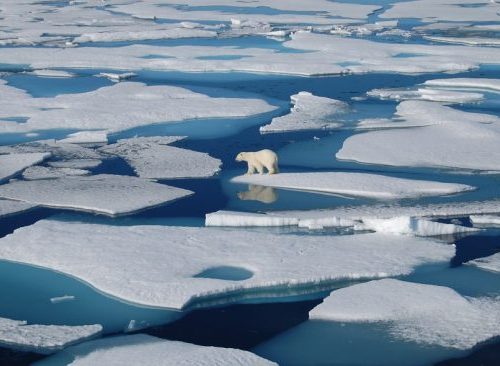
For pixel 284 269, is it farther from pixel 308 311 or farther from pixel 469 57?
pixel 469 57

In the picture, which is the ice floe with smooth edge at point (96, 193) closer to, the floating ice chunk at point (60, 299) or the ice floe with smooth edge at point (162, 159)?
the ice floe with smooth edge at point (162, 159)

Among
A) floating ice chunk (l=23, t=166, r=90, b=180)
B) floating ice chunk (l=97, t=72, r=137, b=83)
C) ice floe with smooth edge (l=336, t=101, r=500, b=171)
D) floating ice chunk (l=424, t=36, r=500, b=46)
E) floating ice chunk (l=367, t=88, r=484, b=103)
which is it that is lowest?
floating ice chunk (l=23, t=166, r=90, b=180)

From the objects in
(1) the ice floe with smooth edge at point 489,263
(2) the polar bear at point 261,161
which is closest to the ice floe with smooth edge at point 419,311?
(1) the ice floe with smooth edge at point 489,263

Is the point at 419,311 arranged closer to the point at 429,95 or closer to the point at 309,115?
the point at 309,115

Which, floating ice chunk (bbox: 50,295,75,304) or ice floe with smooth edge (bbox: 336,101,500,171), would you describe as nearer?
floating ice chunk (bbox: 50,295,75,304)

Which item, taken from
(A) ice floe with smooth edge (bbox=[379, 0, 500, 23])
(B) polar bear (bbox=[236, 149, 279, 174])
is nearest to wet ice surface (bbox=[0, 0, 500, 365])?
(B) polar bear (bbox=[236, 149, 279, 174])

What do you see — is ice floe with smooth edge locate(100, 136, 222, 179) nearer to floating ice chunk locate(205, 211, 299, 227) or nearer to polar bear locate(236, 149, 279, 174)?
polar bear locate(236, 149, 279, 174)
